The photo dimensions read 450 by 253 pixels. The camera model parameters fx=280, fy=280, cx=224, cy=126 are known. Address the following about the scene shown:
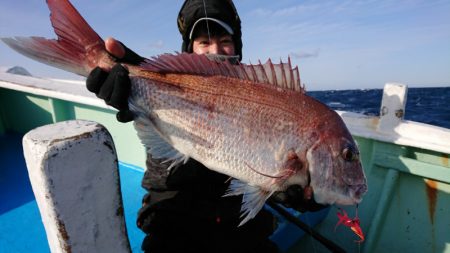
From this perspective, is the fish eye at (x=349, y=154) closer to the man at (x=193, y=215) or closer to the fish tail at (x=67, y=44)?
the man at (x=193, y=215)

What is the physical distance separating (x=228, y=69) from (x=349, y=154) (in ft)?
3.19

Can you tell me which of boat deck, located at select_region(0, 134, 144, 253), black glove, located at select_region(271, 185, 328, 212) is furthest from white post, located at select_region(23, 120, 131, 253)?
boat deck, located at select_region(0, 134, 144, 253)

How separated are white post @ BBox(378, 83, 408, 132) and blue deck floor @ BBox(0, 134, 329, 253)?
49.5 inches

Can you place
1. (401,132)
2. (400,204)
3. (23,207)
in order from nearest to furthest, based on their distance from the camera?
(401,132) < (400,204) < (23,207)

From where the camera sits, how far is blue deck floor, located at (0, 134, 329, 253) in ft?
9.94

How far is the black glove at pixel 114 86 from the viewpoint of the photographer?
1809 mm

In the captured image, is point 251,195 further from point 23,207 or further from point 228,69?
point 23,207

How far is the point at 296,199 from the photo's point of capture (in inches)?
76.7

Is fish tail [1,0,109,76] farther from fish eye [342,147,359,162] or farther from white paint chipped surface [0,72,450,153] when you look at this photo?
white paint chipped surface [0,72,450,153]

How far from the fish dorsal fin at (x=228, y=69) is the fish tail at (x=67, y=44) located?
1.18ft

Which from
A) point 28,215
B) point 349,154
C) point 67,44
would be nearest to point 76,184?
point 67,44

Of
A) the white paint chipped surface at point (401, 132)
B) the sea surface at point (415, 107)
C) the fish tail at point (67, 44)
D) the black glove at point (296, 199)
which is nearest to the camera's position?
the fish tail at point (67, 44)

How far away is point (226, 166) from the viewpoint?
5.95ft

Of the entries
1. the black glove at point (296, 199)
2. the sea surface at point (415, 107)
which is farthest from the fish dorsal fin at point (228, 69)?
the sea surface at point (415, 107)
